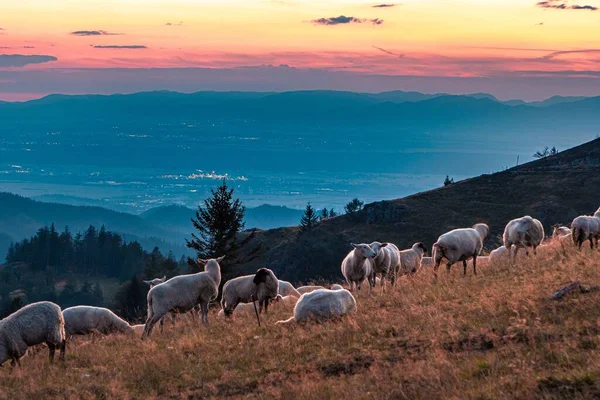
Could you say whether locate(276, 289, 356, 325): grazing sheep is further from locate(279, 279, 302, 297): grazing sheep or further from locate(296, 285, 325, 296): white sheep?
locate(279, 279, 302, 297): grazing sheep

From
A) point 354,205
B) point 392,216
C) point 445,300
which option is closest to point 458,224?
point 392,216

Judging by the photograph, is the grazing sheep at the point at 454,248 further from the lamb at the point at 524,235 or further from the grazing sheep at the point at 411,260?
the grazing sheep at the point at 411,260

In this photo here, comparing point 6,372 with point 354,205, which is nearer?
point 6,372

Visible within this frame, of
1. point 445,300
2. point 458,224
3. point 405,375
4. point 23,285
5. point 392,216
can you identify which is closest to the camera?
point 405,375

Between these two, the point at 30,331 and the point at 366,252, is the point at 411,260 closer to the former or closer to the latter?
the point at 366,252

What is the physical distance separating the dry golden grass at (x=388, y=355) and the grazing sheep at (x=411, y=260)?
356 inches

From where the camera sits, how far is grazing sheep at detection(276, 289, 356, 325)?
1688cm

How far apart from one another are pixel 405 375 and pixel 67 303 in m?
135

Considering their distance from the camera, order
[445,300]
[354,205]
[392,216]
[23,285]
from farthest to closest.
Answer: [23,285]
[354,205]
[392,216]
[445,300]

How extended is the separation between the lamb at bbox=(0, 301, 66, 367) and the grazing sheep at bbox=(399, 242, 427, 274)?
14.0m

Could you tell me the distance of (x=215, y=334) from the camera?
1755 cm

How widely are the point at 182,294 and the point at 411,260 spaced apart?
33.3ft

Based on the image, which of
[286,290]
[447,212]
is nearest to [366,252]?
[286,290]

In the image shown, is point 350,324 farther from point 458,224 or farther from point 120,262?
point 120,262
